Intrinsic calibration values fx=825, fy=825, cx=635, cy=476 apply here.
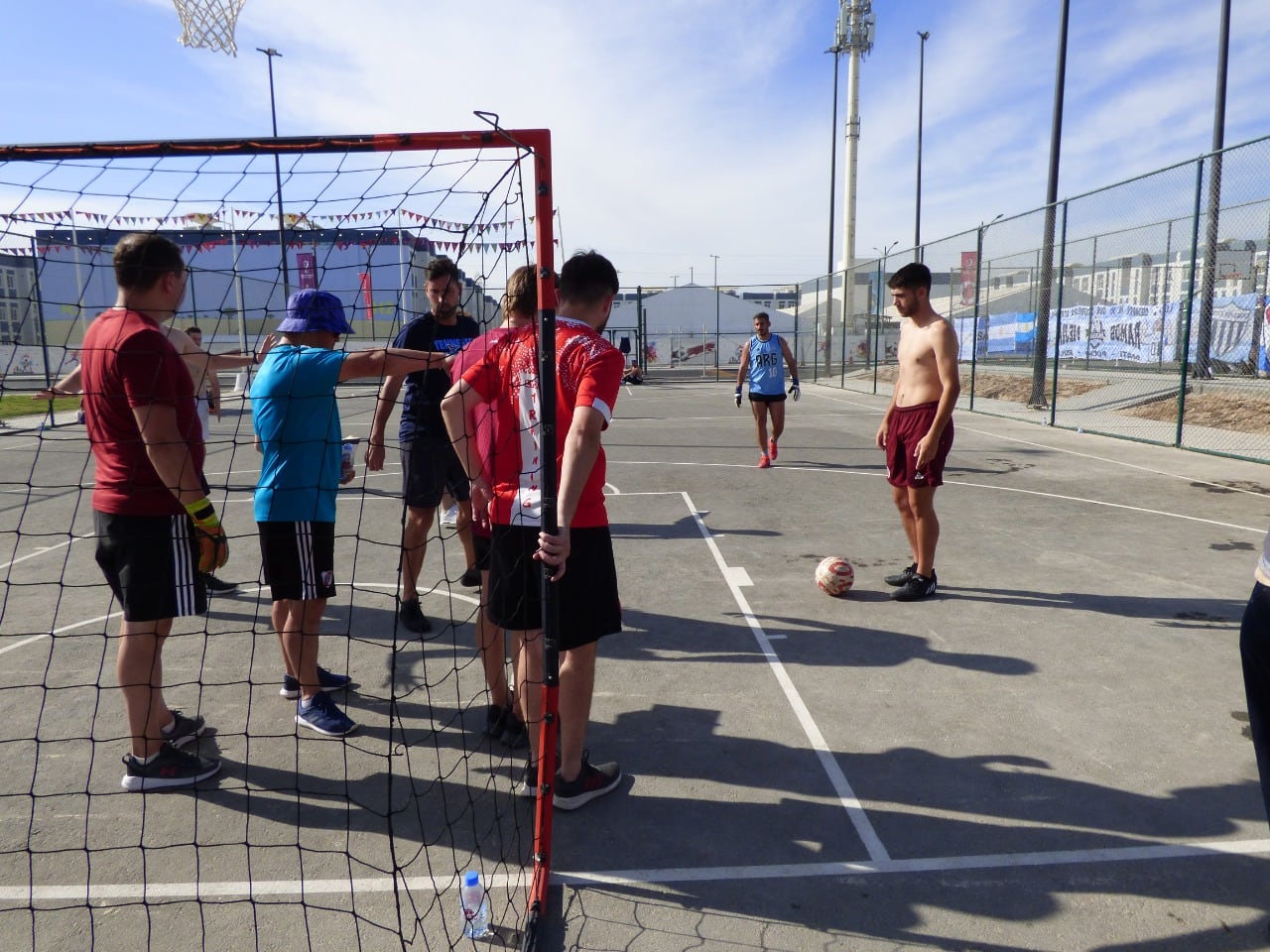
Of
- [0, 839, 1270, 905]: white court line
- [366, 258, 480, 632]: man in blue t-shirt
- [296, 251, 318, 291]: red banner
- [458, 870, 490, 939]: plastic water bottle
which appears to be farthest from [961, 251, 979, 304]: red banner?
[458, 870, 490, 939]: plastic water bottle

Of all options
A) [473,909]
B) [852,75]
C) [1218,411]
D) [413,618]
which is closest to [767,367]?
[413,618]

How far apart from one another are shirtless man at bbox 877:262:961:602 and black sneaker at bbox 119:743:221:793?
399 centimetres

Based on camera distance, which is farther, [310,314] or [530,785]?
[310,314]

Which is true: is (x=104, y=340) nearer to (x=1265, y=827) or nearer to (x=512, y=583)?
(x=512, y=583)

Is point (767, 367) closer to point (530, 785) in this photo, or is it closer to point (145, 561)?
point (530, 785)

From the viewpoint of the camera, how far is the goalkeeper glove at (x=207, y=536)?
10.1 ft

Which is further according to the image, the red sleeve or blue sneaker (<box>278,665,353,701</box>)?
blue sneaker (<box>278,665,353,701</box>)

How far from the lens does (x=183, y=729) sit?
3549mm

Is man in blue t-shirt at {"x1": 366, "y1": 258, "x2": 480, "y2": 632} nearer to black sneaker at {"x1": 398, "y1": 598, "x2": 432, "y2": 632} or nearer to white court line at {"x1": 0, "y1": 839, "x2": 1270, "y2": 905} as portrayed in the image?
black sneaker at {"x1": 398, "y1": 598, "x2": 432, "y2": 632}

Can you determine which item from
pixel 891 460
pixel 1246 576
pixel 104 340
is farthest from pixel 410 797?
pixel 1246 576

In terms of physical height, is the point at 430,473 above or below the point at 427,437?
below

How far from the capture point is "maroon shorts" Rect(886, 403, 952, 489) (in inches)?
199

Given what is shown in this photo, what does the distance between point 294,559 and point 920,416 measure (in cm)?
372

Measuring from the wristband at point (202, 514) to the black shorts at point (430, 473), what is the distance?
4.49 ft
